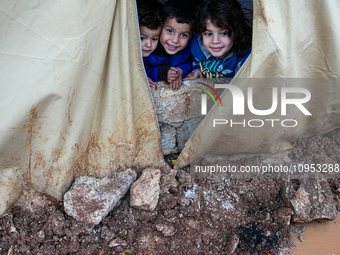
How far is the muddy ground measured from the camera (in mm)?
1925

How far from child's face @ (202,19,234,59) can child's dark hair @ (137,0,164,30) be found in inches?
14.3

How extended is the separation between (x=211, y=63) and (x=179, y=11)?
48 cm

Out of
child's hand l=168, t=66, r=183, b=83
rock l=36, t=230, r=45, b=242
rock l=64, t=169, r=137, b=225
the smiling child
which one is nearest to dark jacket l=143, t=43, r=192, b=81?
the smiling child

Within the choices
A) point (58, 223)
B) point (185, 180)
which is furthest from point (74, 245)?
point (185, 180)

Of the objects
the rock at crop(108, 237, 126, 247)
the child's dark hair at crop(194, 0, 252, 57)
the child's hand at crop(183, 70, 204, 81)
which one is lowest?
the rock at crop(108, 237, 126, 247)

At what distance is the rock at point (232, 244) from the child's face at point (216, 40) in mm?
1352

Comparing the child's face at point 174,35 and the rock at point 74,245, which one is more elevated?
the child's face at point 174,35

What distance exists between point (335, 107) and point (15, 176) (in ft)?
8.04

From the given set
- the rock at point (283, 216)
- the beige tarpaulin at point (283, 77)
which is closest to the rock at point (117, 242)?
the beige tarpaulin at point (283, 77)

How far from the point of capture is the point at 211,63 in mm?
2416

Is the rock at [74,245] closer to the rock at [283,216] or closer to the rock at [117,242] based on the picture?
the rock at [117,242]

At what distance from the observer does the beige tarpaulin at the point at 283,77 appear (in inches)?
69.8

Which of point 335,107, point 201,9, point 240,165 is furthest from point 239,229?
point 201,9

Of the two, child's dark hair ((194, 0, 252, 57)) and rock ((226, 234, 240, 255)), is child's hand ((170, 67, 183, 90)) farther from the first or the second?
rock ((226, 234, 240, 255))
